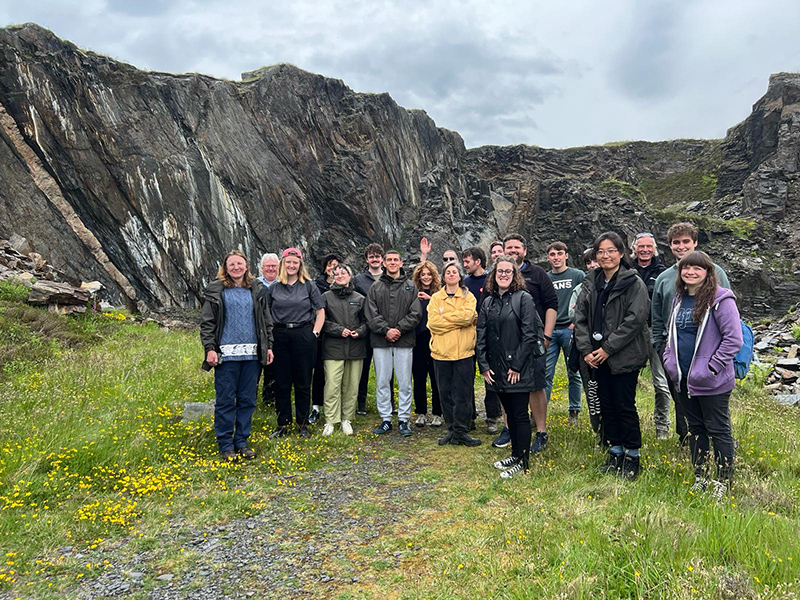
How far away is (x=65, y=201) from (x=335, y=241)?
1281 cm

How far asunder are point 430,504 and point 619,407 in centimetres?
229

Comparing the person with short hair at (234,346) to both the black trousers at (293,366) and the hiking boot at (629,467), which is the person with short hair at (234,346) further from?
the hiking boot at (629,467)

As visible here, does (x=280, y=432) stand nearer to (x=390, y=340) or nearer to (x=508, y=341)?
(x=390, y=340)

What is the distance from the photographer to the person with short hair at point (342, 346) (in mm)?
7512

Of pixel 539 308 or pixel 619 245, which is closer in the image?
pixel 619 245

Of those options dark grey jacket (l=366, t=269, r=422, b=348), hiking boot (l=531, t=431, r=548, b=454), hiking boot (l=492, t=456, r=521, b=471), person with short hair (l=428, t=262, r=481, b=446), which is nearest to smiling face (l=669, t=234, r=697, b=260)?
person with short hair (l=428, t=262, r=481, b=446)

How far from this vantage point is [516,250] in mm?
6812

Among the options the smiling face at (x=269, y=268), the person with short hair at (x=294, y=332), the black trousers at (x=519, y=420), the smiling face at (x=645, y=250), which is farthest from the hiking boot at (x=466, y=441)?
the smiling face at (x=269, y=268)

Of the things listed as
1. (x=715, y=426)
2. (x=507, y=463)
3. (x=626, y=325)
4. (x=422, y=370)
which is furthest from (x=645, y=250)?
(x=422, y=370)

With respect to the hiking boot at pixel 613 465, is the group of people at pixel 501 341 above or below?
above

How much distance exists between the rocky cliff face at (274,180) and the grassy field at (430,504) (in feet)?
38.8

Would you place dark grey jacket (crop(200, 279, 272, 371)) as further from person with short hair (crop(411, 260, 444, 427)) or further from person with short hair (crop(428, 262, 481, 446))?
person with short hair (crop(411, 260, 444, 427))

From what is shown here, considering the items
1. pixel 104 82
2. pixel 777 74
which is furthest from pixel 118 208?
pixel 777 74

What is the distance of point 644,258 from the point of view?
6863 mm
